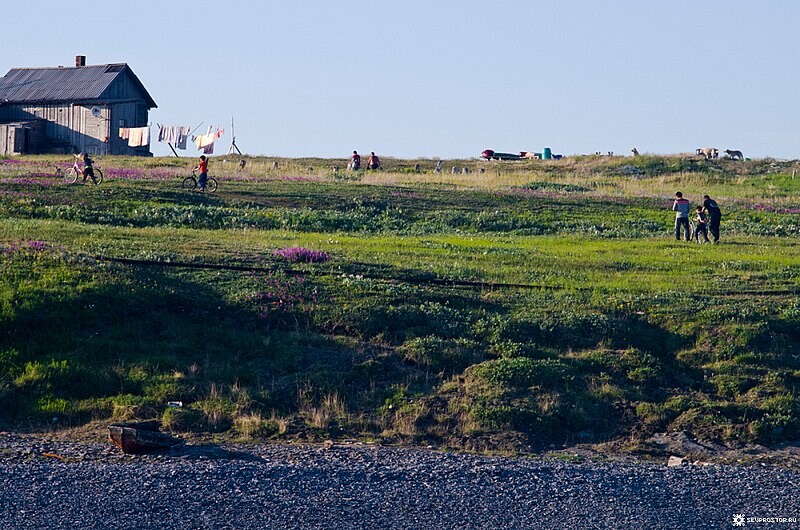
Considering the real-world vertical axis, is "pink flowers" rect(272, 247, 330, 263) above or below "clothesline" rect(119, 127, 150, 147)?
below

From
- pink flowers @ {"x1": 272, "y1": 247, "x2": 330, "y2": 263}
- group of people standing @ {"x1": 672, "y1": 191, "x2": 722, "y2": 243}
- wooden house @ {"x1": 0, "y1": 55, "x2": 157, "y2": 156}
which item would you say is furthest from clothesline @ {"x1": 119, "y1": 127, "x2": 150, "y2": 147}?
pink flowers @ {"x1": 272, "y1": 247, "x2": 330, "y2": 263}

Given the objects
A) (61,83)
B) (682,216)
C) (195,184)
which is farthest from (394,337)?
(61,83)

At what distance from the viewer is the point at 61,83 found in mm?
65562

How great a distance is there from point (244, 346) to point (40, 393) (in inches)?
125

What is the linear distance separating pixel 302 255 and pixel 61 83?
157 feet

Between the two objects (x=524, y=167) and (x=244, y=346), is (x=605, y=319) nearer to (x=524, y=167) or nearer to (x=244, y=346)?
(x=244, y=346)

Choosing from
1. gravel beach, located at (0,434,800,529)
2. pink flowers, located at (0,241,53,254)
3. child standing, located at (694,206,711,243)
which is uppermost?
child standing, located at (694,206,711,243)

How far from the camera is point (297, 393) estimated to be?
15.4m

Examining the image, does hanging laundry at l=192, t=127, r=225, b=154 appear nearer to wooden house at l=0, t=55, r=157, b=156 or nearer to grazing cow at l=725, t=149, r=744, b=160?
wooden house at l=0, t=55, r=157, b=156

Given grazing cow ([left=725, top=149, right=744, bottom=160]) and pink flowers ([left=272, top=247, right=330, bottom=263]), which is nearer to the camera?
pink flowers ([left=272, top=247, right=330, bottom=263])

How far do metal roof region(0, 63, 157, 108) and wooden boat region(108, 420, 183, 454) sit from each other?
53.0m

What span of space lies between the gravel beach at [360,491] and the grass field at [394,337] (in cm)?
148

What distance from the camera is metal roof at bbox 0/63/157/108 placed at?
63812 millimetres

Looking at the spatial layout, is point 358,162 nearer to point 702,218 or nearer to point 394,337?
point 702,218
